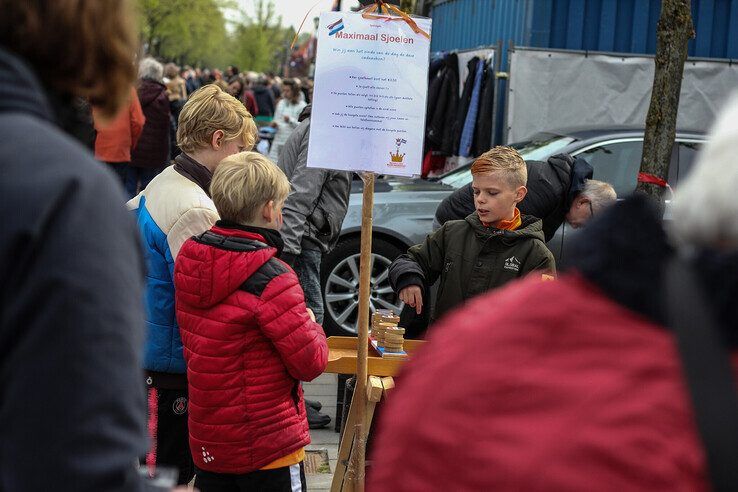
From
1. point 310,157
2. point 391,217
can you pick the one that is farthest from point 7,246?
point 391,217

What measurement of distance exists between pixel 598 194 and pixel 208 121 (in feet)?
7.11

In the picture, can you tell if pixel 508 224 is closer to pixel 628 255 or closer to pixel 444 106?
pixel 628 255

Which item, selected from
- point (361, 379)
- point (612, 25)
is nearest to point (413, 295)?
point (361, 379)

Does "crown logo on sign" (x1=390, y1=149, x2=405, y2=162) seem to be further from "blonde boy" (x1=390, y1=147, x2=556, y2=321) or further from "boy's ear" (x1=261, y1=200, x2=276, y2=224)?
"boy's ear" (x1=261, y1=200, x2=276, y2=224)

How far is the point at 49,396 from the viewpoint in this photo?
4.42ft

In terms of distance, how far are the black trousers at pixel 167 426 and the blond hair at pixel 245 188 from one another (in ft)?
2.55

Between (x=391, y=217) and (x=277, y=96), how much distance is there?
65.5ft

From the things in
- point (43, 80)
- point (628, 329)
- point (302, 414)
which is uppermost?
point (43, 80)

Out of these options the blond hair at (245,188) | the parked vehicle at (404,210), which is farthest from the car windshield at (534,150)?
the blond hair at (245,188)

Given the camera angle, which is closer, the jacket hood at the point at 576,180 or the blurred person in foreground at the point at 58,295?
the blurred person in foreground at the point at 58,295

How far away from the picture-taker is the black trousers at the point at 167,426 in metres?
3.86

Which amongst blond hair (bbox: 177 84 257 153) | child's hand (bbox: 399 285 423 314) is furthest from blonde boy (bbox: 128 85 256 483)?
child's hand (bbox: 399 285 423 314)

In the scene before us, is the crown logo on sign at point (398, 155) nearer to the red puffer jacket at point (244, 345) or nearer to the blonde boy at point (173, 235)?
the blonde boy at point (173, 235)

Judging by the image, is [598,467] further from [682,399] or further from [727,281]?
[727,281]
